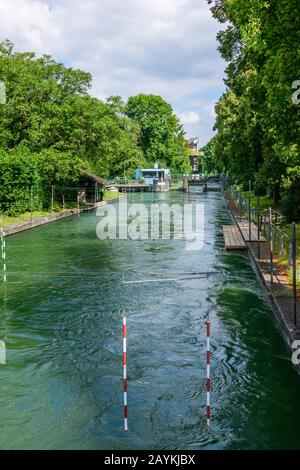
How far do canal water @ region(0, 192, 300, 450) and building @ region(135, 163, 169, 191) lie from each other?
75.3 meters

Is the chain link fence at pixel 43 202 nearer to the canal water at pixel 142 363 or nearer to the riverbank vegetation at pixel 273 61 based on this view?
the canal water at pixel 142 363

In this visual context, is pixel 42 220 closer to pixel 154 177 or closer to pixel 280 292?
pixel 280 292

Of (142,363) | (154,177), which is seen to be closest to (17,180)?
(142,363)

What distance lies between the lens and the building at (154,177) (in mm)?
96062

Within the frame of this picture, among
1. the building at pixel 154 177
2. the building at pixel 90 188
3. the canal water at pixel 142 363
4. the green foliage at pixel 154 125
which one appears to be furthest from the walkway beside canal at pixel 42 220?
the green foliage at pixel 154 125

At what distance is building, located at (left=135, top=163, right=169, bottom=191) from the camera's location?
96062 millimetres

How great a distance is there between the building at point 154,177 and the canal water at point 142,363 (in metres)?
75.3

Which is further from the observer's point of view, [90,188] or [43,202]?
[90,188]

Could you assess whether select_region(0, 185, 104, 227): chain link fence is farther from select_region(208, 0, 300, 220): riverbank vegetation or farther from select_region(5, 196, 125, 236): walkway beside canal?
select_region(208, 0, 300, 220): riverbank vegetation

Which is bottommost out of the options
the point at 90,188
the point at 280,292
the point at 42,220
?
the point at 280,292

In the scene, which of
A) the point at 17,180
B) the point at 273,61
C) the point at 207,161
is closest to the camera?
the point at 273,61

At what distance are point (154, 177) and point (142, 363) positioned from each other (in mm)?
92237

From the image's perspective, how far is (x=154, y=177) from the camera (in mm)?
102188

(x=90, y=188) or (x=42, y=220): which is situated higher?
(x=90, y=188)
